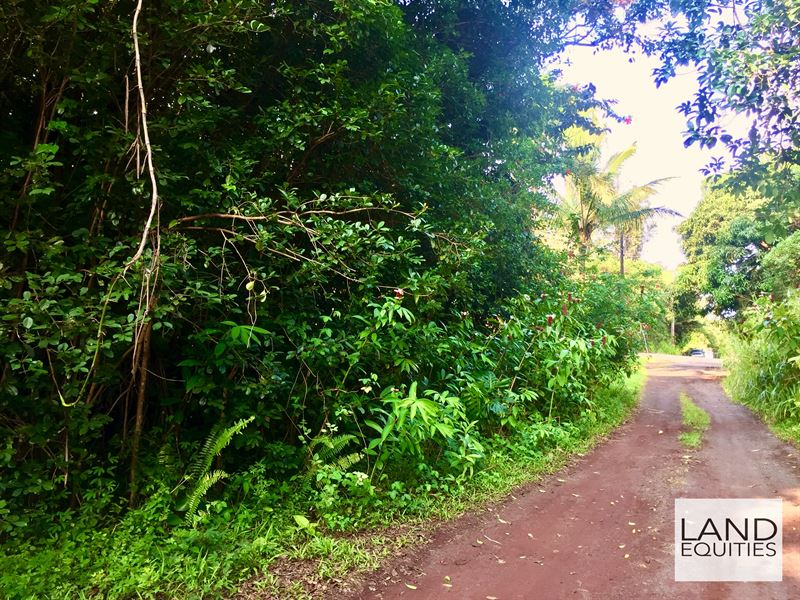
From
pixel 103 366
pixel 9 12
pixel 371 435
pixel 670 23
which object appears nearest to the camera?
pixel 9 12

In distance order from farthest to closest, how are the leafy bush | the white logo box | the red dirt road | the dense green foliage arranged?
1. the leafy bush
2. the white logo box
3. the red dirt road
4. the dense green foliage

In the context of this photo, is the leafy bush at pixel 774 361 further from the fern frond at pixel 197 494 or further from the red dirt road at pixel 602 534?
the fern frond at pixel 197 494

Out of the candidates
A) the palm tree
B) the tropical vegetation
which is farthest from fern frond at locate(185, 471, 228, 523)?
the palm tree

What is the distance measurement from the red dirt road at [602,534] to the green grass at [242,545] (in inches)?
9.1

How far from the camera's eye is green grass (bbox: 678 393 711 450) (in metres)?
6.20

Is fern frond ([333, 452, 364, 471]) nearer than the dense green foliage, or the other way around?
the dense green foliage

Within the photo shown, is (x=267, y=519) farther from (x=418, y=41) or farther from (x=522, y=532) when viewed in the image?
(x=418, y=41)

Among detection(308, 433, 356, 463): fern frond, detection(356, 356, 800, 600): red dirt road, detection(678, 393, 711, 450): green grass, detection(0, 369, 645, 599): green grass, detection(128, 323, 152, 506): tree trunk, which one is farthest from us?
detection(678, 393, 711, 450): green grass

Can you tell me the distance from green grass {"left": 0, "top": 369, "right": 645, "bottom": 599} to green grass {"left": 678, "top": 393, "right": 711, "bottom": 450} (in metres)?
3.37

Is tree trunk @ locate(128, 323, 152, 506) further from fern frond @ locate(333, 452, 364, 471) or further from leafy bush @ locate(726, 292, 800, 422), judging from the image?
leafy bush @ locate(726, 292, 800, 422)

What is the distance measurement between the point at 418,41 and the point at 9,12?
3824mm

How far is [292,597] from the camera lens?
2.70 m

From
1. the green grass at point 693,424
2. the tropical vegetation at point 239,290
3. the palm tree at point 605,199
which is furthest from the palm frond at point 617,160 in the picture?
the tropical vegetation at point 239,290

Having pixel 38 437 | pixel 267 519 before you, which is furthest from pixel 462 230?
pixel 38 437
